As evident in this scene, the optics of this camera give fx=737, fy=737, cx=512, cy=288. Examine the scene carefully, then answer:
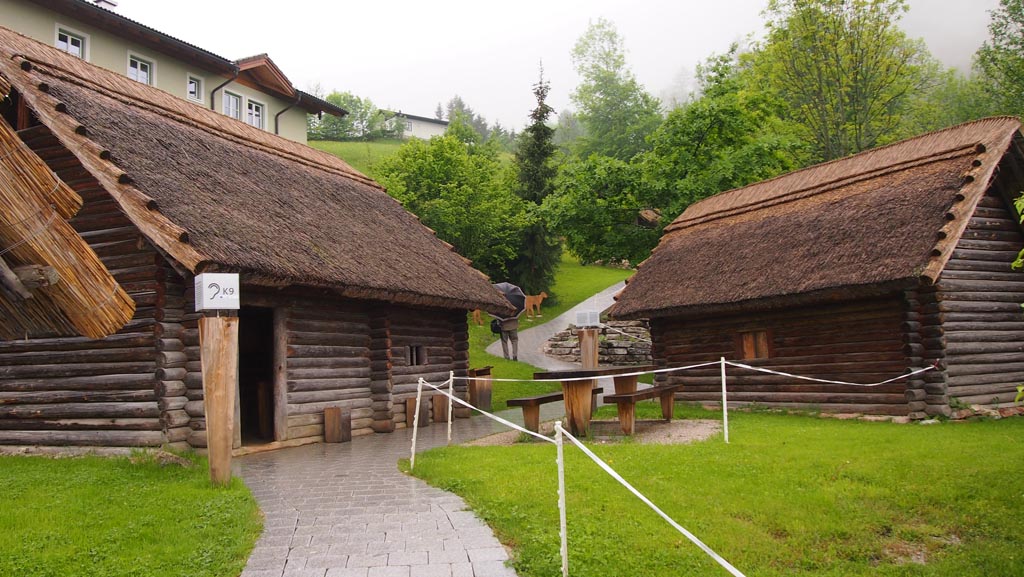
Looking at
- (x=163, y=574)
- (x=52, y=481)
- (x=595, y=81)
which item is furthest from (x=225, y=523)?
(x=595, y=81)

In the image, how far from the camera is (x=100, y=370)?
10352 millimetres

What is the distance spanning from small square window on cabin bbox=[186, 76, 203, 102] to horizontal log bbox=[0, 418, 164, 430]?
18076 mm

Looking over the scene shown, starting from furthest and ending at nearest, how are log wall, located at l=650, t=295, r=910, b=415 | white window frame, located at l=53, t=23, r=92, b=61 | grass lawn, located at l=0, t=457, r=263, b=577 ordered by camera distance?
1. white window frame, located at l=53, t=23, r=92, b=61
2. log wall, located at l=650, t=295, r=910, b=415
3. grass lawn, located at l=0, t=457, r=263, b=577

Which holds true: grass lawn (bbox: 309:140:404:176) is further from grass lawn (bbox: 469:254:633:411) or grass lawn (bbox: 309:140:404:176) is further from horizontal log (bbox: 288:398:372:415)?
horizontal log (bbox: 288:398:372:415)

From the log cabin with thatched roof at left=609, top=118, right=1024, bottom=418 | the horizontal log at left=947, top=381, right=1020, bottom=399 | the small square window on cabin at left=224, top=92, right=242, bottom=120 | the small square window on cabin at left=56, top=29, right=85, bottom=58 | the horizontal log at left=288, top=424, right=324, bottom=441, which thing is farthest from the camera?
the small square window on cabin at left=224, top=92, right=242, bottom=120

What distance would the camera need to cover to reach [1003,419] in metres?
12.6

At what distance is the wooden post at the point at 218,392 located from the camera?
7825 millimetres

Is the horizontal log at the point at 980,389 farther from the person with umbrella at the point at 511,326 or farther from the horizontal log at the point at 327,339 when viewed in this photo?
the person with umbrella at the point at 511,326

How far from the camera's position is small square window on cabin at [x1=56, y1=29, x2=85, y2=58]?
21969 millimetres

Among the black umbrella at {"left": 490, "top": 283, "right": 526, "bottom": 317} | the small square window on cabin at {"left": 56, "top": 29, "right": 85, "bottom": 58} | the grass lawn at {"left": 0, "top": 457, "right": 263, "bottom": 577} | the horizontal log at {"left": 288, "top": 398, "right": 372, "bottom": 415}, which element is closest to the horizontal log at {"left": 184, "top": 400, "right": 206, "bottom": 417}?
the grass lawn at {"left": 0, "top": 457, "right": 263, "bottom": 577}

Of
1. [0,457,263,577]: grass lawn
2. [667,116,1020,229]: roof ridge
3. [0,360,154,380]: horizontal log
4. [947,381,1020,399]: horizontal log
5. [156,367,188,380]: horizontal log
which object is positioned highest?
[667,116,1020,229]: roof ridge

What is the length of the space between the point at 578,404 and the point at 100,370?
22.9ft

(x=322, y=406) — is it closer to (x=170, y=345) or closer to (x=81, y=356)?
(x=170, y=345)

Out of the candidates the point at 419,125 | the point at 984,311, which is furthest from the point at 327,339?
the point at 419,125
